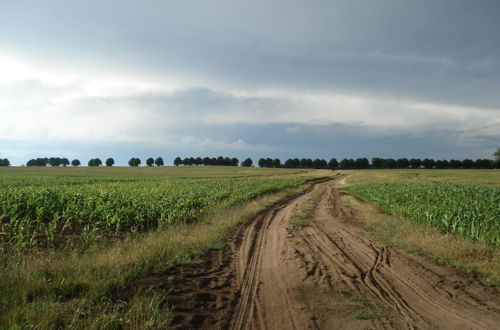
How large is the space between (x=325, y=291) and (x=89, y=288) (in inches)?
182

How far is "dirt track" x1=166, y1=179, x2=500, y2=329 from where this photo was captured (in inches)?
190

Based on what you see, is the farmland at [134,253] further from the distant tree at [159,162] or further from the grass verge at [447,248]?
the distant tree at [159,162]

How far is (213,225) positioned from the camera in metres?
12.5

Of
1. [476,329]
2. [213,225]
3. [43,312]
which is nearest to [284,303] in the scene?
[476,329]

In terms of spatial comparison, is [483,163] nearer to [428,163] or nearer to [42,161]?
[428,163]

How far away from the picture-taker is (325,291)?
6.01 meters

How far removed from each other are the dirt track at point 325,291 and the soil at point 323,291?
0.02m

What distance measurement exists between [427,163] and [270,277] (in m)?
168

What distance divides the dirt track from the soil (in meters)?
Result: 0.02

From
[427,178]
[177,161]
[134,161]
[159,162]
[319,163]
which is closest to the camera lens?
[427,178]

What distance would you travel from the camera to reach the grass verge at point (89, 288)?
14.1ft

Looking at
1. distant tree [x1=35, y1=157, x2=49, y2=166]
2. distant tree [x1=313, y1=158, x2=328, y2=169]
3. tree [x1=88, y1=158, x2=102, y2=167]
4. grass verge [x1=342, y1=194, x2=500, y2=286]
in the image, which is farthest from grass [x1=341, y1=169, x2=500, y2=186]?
distant tree [x1=35, y1=157, x2=49, y2=166]

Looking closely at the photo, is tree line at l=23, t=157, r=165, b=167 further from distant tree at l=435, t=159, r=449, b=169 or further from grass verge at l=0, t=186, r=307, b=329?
grass verge at l=0, t=186, r=307, b=329

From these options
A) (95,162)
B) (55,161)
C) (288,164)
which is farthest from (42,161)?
(288,164)
